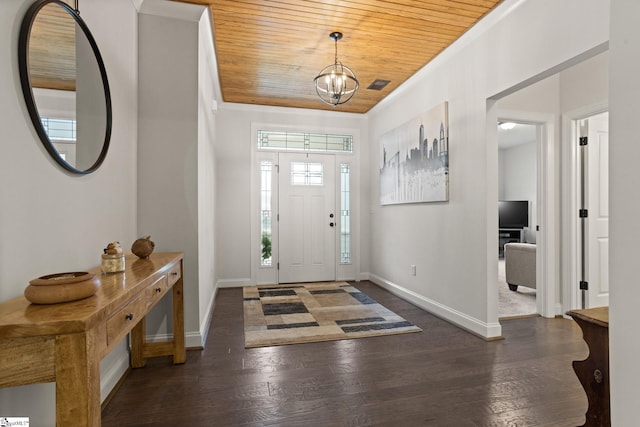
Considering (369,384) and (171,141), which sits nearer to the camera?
(369,384)

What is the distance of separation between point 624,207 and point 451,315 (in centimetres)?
273

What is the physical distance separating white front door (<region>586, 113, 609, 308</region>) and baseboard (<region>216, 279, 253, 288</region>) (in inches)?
163

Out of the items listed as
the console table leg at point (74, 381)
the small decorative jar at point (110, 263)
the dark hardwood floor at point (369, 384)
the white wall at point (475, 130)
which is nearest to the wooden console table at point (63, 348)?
the console table leg at point (74, 381)

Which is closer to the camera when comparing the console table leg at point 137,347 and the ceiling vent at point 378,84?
the console table leg at point 137,347

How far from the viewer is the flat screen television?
25.8ft

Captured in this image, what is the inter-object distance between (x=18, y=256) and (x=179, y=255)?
3.64ft

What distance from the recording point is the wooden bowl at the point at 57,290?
1023mm

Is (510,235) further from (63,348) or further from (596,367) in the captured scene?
(63,348)

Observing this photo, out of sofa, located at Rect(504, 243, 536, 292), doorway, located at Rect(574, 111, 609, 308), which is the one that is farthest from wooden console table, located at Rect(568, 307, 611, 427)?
sofa, located at Rect(504, 243, 536, 292)

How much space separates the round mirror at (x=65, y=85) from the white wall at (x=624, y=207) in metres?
1.85

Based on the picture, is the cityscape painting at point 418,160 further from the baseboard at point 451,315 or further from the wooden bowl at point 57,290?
the wooden bowl at point 57,290

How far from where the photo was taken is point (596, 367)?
124 cm

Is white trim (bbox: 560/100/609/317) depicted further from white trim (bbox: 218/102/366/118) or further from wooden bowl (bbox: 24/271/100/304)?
wooden bowl (bbox: 24/271/100/304)

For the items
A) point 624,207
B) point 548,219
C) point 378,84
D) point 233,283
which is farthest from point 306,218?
point 624,207
